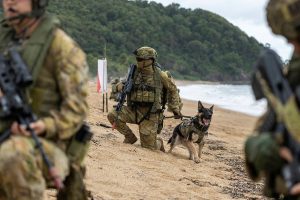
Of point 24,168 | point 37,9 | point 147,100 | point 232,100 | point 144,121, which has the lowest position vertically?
point 232,100

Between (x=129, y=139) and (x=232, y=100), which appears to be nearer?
(x=129, y=139)

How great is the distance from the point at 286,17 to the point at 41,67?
1543 millimetres

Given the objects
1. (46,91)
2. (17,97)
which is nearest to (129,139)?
(46,91)

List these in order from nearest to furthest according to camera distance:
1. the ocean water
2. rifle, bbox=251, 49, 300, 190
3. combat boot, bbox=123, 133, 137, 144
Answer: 1. rifle, bbox=251, 49, 300, 190
2. combat boot, bbox=123, 133, 137, 144
3. the ocean water

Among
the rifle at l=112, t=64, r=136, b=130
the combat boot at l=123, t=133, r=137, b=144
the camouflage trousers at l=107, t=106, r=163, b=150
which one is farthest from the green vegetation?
the rifle at l=112, t=64, r=136, b=130

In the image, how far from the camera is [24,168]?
402cm

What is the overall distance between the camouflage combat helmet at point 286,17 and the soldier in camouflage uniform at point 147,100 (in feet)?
27.2

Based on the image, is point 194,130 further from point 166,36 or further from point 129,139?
point 166,36

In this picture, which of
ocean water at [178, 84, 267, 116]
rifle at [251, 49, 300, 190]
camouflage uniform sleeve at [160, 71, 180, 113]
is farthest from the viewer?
ocean water at [178, 84, 267, 116]

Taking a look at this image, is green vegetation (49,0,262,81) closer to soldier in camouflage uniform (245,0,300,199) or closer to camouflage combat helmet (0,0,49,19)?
camouflage combat helmet (0,0,49,19)

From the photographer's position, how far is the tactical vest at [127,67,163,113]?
12.0m

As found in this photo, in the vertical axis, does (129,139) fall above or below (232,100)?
above

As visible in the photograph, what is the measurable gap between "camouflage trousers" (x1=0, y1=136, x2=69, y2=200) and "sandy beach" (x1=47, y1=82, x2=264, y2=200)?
2505 mm

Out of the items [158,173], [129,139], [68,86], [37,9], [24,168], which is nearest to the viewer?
[24,168]
